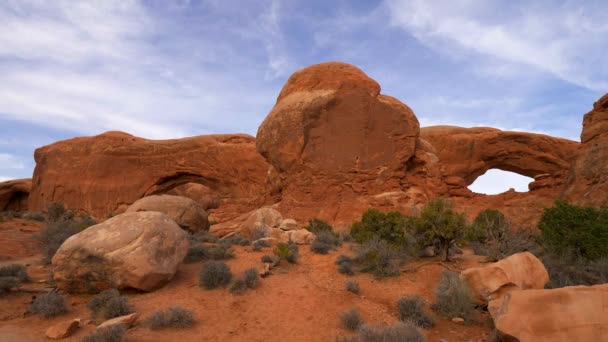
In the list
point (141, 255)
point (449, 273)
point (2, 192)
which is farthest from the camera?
point (2, 192)

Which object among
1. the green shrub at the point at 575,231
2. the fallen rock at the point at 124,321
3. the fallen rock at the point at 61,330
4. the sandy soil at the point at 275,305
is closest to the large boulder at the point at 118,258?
the sandy soil at the point at 275,305

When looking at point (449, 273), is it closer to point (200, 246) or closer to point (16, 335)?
point (200, 246)

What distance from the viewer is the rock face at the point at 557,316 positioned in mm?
3539

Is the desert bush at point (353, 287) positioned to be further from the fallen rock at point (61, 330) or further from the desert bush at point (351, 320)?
the fallen rock at point (61, 330)

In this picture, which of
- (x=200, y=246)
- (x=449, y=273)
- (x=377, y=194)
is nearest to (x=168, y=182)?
(x=377, y=194)

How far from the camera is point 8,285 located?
6.54 metres

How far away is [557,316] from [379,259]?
4.19 m

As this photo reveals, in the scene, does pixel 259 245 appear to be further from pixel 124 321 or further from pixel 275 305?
pixel 124 321

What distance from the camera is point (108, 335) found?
14.8 feet

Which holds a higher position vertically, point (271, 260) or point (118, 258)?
point (118, 258)

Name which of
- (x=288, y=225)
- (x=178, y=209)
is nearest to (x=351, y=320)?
(x=178, y=209)

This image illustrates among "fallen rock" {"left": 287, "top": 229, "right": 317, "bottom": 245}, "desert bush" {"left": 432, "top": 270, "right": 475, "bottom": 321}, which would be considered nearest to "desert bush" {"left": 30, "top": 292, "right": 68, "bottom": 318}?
"fallen rock" {"left": 287, "top": 229, "right": 317, "bottom": 245}

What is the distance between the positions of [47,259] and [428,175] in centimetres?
1407

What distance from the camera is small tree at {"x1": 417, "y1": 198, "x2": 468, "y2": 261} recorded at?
8133 millimetres
